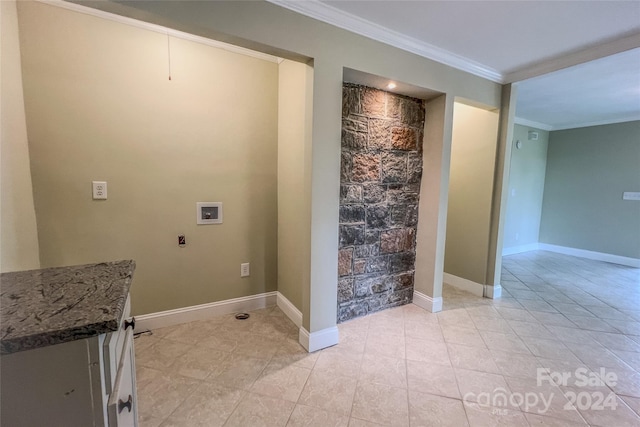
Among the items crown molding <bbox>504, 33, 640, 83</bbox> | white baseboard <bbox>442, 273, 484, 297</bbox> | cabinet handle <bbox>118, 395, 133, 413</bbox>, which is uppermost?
crown molding <bbox>504, 33, 640, 83</bbox>

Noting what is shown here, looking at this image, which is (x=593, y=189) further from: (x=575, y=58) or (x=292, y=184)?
(x=292, y=184)

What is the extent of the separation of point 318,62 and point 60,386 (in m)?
1.92

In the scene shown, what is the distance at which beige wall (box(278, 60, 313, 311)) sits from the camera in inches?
82.2

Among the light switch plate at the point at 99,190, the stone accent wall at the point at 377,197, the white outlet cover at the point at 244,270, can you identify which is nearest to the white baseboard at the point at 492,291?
the stone accent wall at the point at 377,197

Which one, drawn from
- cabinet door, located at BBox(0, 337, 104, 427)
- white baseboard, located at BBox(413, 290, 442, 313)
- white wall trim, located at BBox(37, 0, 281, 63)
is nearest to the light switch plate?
white wall trim, located at BBox(37, 0, 281, 63)

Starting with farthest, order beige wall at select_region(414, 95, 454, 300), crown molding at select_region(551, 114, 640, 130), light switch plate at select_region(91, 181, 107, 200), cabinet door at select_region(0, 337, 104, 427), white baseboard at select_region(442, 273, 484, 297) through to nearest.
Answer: crown molding at select_region(551, 114, 640, 130)
white baseboard at select_region(442, 273, 484, 297)
beige wall at select_region(414, 95, 454, 300)
light switch plate at select_region(91, 181, 107, 200)
cabinet door at select_region(0, 337, 104, 427)

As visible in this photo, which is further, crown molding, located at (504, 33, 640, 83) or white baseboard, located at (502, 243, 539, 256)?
white baseboard, located at (502, 243, 539, 256)

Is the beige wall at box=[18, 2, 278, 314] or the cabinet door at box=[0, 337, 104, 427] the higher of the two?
the beige wall at box=[18, 2, 278, 314]

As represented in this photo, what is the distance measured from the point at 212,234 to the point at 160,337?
89cm

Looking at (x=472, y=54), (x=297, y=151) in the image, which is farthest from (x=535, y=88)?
(x=297, y=151)

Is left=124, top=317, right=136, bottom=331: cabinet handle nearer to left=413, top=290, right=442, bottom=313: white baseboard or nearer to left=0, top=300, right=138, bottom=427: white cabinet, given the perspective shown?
left=0, top=300, right=138, bottom=427: white cabinet

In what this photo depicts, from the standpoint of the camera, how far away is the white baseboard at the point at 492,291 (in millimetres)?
2988

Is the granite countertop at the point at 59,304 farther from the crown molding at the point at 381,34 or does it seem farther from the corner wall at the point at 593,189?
the corner wall at the point at 593,189

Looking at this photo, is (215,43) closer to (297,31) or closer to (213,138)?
(213,138)
